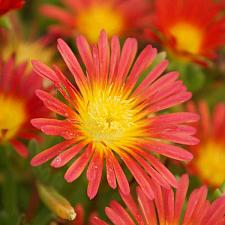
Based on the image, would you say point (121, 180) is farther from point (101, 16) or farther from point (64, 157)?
point (101, 16)

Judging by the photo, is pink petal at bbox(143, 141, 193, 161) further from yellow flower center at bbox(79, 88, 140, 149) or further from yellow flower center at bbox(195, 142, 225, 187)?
yellow flower center at bbox(195, 142, 225, 187)

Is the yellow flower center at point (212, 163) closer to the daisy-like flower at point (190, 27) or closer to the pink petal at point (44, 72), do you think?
the daisy-like flower at point (190, 27)

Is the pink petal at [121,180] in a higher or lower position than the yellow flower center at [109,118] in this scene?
lower

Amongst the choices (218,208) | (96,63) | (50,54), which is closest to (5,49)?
(50,54)

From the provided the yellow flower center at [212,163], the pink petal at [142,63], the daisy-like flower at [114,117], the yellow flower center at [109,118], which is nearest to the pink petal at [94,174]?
the daisy-like flower at [114,117]

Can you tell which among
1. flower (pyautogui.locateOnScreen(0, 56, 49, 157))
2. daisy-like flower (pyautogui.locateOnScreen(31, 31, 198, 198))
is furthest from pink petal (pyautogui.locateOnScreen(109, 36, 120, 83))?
flower (pyautogui.locateOnScreen(0, 56, 49, 157))

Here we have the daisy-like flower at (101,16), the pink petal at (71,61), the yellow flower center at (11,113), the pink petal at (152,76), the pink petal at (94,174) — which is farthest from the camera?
the daisy-like flower at (101,16)

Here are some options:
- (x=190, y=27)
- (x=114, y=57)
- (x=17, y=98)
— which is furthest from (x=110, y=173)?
(x=190, y=27)
